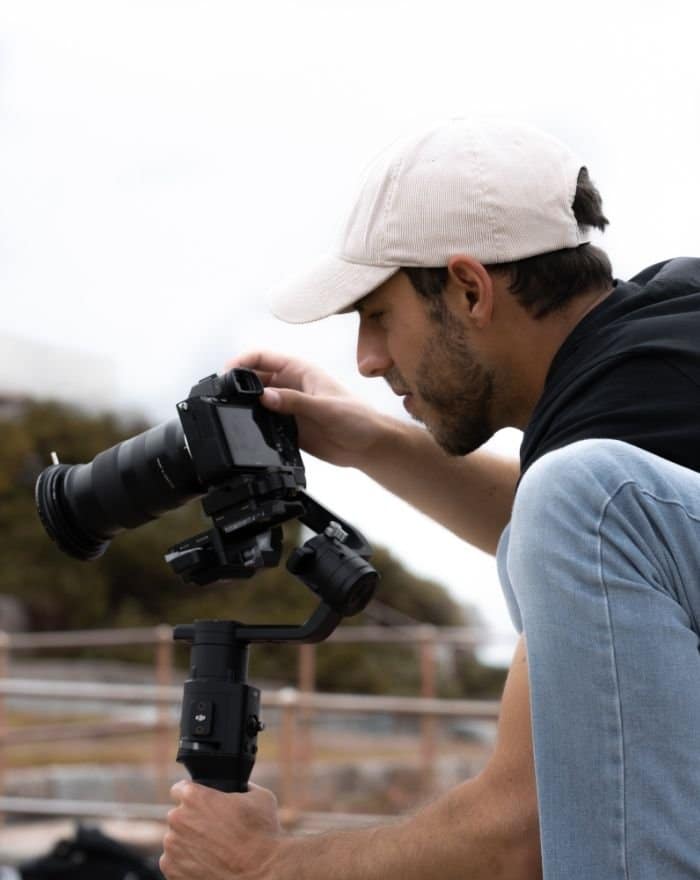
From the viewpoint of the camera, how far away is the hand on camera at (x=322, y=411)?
7.27 ft

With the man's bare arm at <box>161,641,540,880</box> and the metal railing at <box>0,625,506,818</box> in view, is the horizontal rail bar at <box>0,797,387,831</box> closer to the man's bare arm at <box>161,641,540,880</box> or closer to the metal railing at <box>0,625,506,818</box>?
the metal railing at <box>0,625,506,818</box>

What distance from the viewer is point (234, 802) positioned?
1742 millimetres

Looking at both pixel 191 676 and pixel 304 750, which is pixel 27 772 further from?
pixel 191 676

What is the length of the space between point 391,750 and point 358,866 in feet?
24.2

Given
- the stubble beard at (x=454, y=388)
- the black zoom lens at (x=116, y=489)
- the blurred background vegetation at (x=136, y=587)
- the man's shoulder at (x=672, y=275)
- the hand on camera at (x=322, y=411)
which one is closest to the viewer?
the man's shoulder at (x=672, y=275)

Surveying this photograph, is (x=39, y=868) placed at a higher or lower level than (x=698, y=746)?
lower

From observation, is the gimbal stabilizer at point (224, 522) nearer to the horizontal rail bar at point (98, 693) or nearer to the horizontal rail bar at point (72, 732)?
the horizontal rail bar at point (98, 693)

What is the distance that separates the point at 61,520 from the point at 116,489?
111mm

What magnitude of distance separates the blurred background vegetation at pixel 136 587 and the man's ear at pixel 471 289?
8872 mm

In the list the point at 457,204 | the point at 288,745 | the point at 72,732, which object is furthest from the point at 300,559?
the point at 72,732

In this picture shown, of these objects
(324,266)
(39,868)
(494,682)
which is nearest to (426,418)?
(324,266)

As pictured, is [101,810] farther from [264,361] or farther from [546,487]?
[546,487]

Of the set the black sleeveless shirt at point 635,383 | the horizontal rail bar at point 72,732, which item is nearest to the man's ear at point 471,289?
the black sleeveless shirt at point 635,383

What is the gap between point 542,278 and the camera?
69.5 inches
